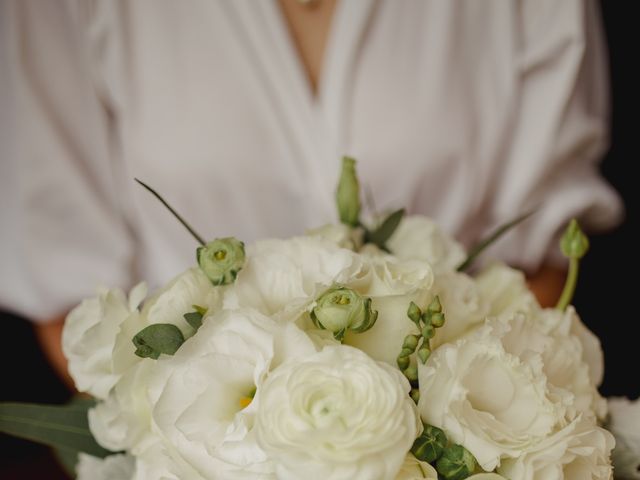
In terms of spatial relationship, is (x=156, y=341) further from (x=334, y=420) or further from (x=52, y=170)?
(x=52, y=170)

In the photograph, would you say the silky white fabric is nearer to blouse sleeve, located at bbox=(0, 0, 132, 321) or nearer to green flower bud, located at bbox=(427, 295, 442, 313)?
blouse sleeve, located at bbox=(0, 0, 132, 321)

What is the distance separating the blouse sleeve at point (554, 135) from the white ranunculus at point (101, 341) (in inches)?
20.4

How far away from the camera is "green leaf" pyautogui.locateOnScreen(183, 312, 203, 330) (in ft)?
1.16

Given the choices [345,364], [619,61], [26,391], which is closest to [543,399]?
[345,364]

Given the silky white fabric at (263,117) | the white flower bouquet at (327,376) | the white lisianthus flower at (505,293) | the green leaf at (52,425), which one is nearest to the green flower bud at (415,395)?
the white flower bouquet at (327,376)

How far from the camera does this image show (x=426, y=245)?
48cm

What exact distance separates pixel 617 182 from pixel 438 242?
60 cm

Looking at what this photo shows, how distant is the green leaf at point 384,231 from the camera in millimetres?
498

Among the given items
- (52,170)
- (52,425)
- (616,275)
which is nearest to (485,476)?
(52,425)


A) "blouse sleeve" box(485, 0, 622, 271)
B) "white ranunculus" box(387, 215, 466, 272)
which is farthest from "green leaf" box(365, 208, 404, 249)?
"blouse sleeve" box(485, 0, 622, 271)

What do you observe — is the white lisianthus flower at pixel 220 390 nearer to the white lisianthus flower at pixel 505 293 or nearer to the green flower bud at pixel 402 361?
the green flower bud at pixel 402 361

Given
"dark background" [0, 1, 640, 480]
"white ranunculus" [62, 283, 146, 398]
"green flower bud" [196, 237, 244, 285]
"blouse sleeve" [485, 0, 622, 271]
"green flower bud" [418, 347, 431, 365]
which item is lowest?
"dark background" [0, 1, 640, 480]

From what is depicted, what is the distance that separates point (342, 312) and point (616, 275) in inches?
32.1

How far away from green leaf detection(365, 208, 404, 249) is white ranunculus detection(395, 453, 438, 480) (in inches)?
8.1
